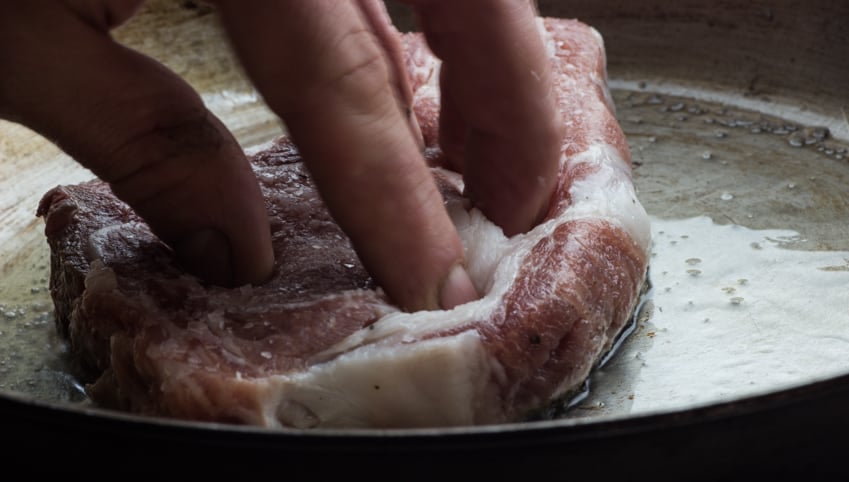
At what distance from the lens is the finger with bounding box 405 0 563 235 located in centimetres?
159

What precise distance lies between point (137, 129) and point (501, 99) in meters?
0.57

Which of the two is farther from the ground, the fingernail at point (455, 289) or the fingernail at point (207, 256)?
the fingernail at point (207, 256)

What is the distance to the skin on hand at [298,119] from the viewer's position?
4.17 ft

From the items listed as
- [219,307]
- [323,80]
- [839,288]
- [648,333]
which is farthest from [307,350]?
[839,288]

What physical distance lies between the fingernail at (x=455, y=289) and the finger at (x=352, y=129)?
1 centimetres

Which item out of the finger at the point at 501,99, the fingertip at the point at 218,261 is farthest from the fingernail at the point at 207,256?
the finger at the point at 501,99

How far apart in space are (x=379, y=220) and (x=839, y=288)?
3.14 ft

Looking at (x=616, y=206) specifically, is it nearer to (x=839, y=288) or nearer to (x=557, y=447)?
(x=839, y=288)

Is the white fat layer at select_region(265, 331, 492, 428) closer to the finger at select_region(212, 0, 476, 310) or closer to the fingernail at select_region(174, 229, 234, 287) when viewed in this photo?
the finger at select_region(212, 0, 476, 310)

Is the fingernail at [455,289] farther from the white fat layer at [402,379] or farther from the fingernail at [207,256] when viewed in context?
the fingernail at [207,256]

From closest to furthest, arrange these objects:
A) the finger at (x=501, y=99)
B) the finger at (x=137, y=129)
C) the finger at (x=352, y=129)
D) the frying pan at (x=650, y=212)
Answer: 1. the frying pan at (x=650, y=212)
2. the finger at (x=352, y=129)
3. the finger at (x=137, y=129)
4. the finger at (x=501, y=99)

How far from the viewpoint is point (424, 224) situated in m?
1.39

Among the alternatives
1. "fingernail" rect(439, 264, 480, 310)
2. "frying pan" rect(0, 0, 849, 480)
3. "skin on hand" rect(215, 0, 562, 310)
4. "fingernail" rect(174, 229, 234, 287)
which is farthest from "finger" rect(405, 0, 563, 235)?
"fingernail" rect(174, 229, 234, 287)

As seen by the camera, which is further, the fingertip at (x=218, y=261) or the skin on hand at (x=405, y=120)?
the fingertip at (x=218, y=261)
